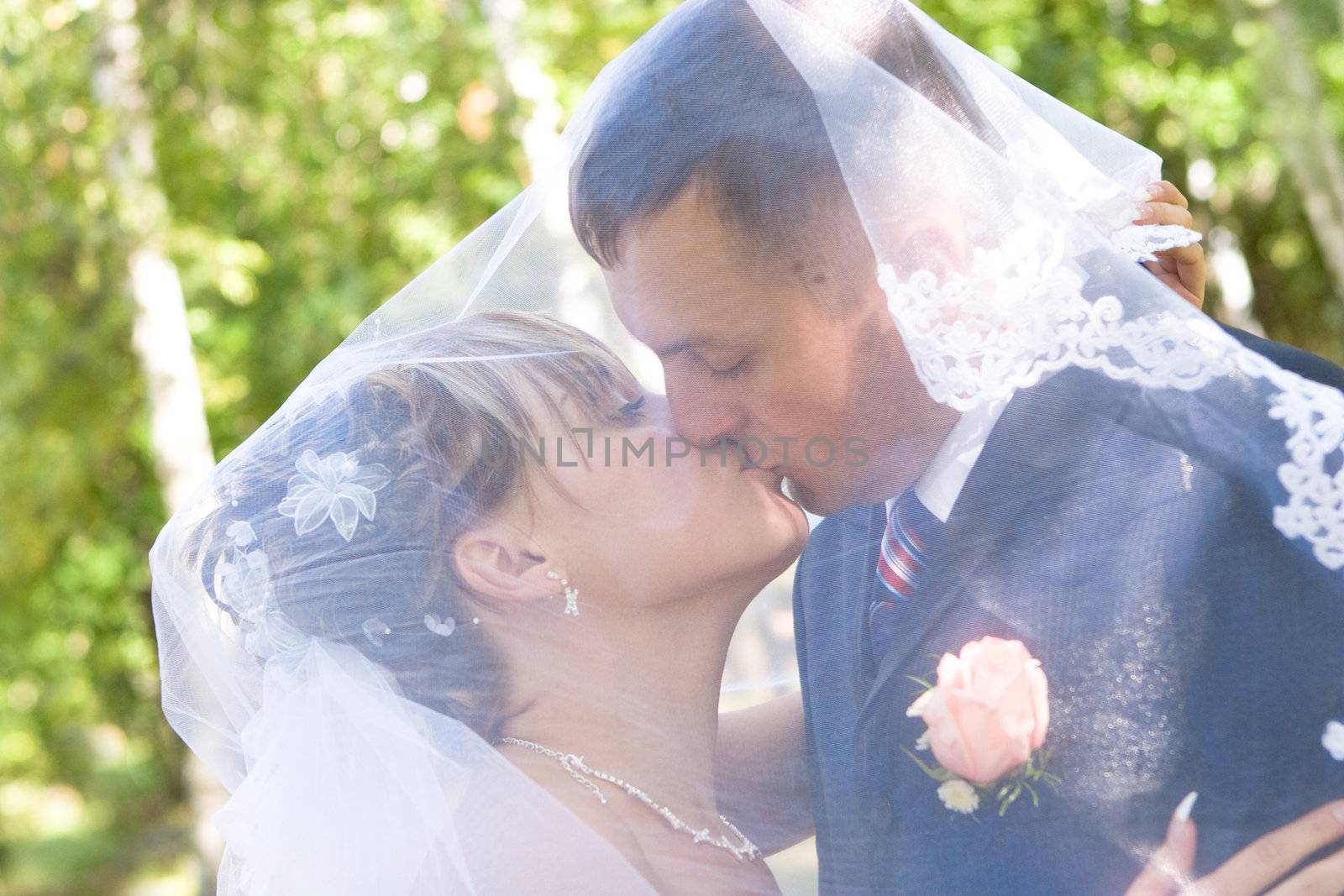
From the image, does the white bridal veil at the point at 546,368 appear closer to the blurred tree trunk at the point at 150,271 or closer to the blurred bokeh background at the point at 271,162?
the blurred bokeh background at the point at 271,162

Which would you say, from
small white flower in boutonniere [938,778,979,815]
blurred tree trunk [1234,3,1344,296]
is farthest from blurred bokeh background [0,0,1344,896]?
small white flower in boutonniere [938,778,979,815]

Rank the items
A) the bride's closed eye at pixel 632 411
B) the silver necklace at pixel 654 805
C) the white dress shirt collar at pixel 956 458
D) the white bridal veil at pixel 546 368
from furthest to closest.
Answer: the bride's closed eye at pixel 632 411
the silver necklace at pixel 654 805
the white dress shirt collar at pixel 956 458
the white bridal veil at pixel 546 368

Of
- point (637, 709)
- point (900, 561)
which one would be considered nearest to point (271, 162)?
point (637, 709)

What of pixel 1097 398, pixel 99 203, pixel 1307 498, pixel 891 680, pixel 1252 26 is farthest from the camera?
pixel 99 203

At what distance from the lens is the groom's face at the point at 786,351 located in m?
1.74

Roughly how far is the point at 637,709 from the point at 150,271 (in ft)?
18.7

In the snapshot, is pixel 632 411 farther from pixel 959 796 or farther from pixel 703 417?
pixel 959 796

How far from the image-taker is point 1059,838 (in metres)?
1.50

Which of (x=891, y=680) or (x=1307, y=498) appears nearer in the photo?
(x=1307, y=498)

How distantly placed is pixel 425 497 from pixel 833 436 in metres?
0.61

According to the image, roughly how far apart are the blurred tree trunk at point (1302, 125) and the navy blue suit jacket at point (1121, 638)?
15.3 feet

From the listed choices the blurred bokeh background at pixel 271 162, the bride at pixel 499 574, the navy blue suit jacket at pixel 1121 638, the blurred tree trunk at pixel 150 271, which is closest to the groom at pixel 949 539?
the navy blue suit jacket at pixel 1121 638

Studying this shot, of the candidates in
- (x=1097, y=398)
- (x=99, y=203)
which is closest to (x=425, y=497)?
(x=1097, y=398)

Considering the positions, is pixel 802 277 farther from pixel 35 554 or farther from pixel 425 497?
pixel 35 554
